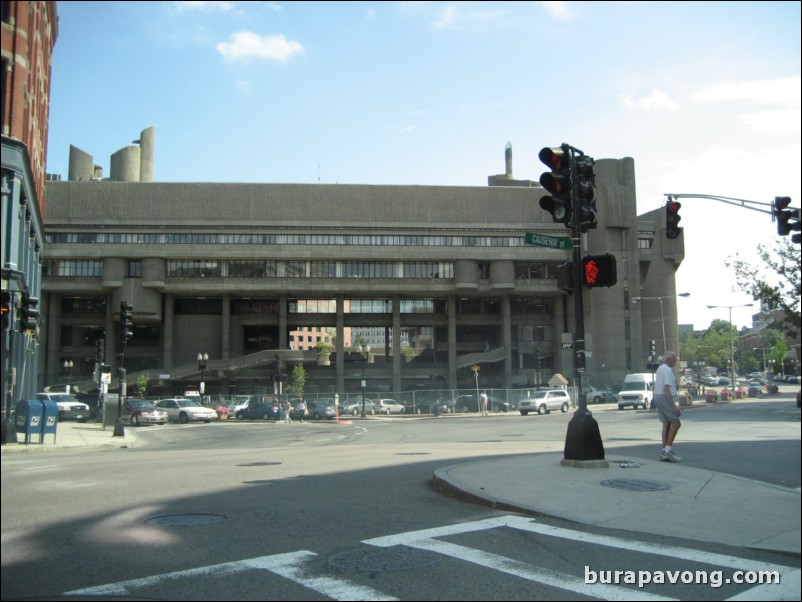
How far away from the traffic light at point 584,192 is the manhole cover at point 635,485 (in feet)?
13.3

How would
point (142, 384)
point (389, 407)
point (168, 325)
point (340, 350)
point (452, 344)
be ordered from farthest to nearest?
point (452, 344) < point (340, 350) < point (168, 325) < point (142, 384) < point (389, 407)

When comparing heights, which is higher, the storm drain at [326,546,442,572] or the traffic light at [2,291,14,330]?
the traffic light at [2,291,14,330]

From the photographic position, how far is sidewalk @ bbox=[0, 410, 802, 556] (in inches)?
254

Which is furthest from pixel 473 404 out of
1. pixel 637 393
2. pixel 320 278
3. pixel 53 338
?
pixel 53 338

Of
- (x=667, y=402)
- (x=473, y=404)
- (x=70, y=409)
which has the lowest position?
(x=473, y=404)

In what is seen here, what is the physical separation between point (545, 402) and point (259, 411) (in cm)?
2138

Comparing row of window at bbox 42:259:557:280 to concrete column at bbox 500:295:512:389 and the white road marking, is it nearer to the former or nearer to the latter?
concrete column at bbox 500:295:512:389

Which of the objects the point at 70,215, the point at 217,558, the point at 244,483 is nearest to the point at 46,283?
the point at 70,215

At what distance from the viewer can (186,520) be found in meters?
7.33

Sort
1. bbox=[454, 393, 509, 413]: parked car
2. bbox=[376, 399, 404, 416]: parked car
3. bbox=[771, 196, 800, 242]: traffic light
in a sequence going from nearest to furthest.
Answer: bbox=[771, 196, 800, 242]: traffic light
bbox=[454, 393, 509, 413]: parked car
bbox=[376, 399, 404, 416]: parked car

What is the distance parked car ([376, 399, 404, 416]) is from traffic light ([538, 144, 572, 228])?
46.3 metres

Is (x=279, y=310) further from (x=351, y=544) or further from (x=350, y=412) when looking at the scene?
(x=351, y=544)

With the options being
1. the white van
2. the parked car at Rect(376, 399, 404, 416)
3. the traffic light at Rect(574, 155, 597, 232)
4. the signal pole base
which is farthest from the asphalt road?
the parked car at Rect(376, 399, 404, 416)

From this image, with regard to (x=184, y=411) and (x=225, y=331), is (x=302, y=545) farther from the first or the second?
(x=225, y=331)
